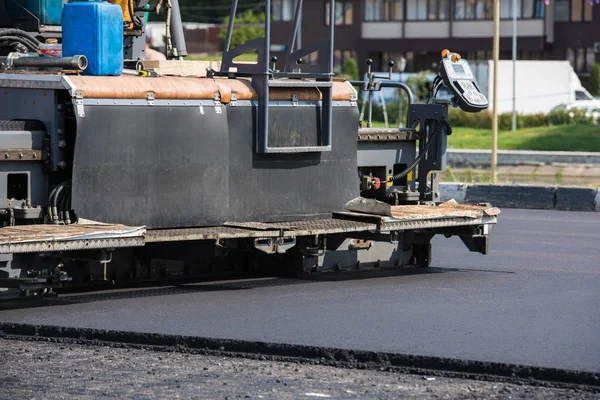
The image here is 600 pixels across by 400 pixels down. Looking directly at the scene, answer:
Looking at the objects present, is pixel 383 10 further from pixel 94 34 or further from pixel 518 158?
pixel 94 34

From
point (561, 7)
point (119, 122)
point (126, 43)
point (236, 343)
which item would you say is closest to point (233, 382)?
point (236, 343)

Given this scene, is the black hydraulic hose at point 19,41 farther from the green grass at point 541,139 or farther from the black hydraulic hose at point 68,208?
the green grass at point 541,139

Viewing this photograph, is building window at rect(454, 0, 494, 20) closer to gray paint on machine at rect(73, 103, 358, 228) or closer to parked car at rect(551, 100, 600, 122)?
parked car at rect(551, 100, 600, 122)

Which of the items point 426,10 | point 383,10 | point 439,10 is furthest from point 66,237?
point 383,10

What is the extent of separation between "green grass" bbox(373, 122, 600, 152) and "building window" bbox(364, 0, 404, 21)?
86.7 ft

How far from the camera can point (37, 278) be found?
29.8ft

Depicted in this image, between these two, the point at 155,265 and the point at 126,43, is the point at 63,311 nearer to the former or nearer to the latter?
the point at 155,265

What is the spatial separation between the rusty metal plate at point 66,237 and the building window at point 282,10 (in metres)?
57.1

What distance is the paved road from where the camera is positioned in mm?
8055

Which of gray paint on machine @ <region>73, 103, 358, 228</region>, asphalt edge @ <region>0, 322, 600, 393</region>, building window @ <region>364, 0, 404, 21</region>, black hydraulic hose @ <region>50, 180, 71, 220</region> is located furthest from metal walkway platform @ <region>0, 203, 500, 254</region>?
building window @ <region>364, 0, 404, 21</region>

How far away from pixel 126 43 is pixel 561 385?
19.2 ft

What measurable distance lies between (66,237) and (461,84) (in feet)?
14.7

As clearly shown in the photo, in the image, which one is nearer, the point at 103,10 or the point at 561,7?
the point at 103,10

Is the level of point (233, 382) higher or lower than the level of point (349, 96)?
lower
